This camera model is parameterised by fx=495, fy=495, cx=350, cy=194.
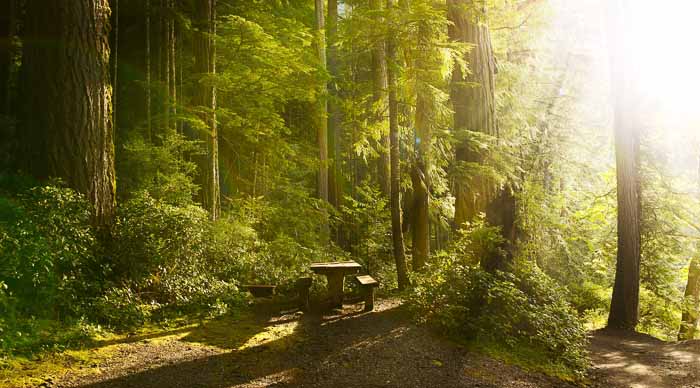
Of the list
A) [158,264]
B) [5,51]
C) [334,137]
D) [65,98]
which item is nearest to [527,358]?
[158,264]

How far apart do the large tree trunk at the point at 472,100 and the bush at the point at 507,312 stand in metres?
1.44

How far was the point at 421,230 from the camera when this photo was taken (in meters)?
11.9

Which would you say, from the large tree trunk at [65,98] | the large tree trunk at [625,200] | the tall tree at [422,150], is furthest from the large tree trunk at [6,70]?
the large tree trunk at [625,200]

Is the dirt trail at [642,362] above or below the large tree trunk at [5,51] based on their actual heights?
below

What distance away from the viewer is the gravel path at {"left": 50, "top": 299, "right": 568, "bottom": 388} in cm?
496

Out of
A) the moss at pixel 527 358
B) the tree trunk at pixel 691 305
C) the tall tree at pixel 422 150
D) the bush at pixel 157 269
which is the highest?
the tall tree at pixel 422 150

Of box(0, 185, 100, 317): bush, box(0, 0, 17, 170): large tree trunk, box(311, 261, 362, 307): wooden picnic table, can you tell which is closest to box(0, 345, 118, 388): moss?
box(0, 185, 100, 317): bush

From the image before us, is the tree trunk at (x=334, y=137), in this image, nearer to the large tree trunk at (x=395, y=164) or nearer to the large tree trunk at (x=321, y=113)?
the large tree trunk at (x=321, y=113)

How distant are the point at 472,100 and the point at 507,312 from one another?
13.3ft

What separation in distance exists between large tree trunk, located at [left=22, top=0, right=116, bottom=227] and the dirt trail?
7.85 meters

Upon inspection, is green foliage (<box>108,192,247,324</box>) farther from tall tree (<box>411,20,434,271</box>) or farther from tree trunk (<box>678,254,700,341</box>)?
tree trunk (<box>678,254,700,341</box>)

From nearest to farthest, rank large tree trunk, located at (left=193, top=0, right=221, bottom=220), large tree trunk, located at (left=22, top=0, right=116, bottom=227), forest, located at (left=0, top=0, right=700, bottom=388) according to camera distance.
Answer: forest, located at (left=0, top=0, right=700, bottom=388), large tree trunk, located at (left=22, top=0, right=116, bottom=227), large tree trunk, located at (left=193, top=0, right=221, bottom=220)

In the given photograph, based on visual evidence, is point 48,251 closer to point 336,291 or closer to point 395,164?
point 336,291

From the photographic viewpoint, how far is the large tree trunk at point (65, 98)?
23.9ft
